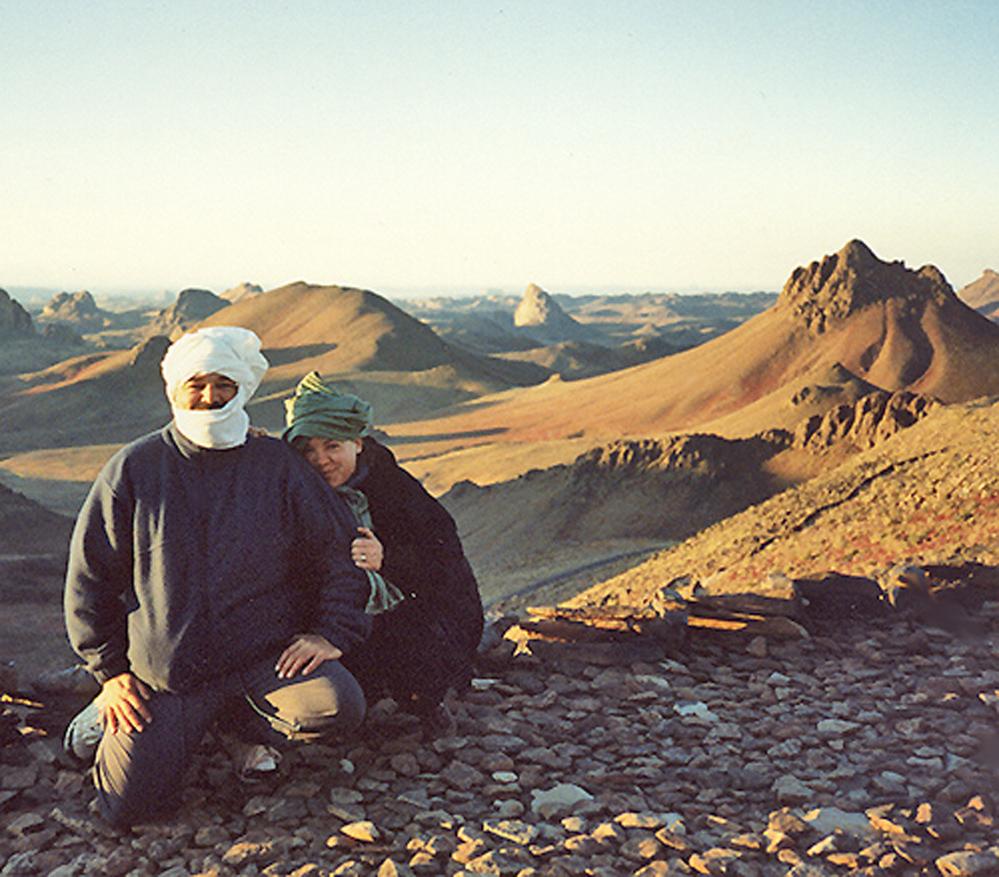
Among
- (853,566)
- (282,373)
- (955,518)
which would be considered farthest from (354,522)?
(282,373)

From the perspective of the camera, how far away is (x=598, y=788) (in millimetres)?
3525

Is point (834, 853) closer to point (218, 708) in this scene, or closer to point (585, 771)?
point (585, 771)

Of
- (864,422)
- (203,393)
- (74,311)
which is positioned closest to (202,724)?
(203,393)

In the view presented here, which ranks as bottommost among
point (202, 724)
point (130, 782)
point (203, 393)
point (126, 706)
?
point (130, 782)

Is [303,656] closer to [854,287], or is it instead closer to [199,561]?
[199,561]

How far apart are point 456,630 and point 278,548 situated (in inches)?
39.2

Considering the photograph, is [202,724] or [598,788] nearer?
[202,724]

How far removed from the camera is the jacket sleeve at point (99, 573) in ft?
9.94

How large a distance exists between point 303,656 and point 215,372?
0.96m

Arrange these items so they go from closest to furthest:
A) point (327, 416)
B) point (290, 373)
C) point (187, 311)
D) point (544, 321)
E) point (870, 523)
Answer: point (327, 416)
point (870, 523)
point (290, 373)
point (187, 311)
point (544, 321)

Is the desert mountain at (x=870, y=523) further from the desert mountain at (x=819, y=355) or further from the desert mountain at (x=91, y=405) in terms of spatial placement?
the desert mountain at (x=91, y=405)

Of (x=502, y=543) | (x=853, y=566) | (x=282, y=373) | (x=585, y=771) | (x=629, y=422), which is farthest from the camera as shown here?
(x=282, y=373)

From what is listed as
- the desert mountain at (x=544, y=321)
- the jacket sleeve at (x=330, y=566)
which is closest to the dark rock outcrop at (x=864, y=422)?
the jacket sleeve at (x=330, y=566)

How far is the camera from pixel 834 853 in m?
2.96
